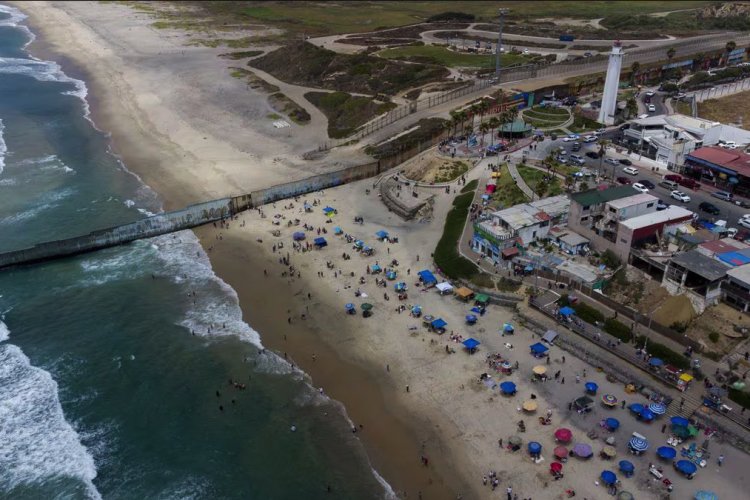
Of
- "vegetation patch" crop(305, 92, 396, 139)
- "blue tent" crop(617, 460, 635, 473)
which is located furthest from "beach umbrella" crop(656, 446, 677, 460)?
"vegetation patch" crop(305, 92, 396, 139)

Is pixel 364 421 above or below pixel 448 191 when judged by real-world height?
below

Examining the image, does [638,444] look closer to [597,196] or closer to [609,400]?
[609,400]

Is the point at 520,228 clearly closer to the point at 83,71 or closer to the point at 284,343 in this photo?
the point at 284,343

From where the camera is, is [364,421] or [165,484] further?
[364,421]

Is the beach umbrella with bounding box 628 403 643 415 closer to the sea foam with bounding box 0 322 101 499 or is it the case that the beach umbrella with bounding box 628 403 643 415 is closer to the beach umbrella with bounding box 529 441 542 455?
the beach umbrella with bounding box 529 441 542 455

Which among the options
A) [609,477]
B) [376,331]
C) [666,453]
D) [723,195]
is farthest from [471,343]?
[723,195]

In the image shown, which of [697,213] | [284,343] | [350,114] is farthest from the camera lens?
[350,114]

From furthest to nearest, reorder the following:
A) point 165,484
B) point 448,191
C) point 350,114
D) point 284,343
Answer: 1. point 350,114
2. point 448,191
3. point 284,343
4. point 165,484

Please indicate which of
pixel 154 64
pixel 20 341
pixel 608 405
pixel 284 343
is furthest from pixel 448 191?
pixel 154 64
